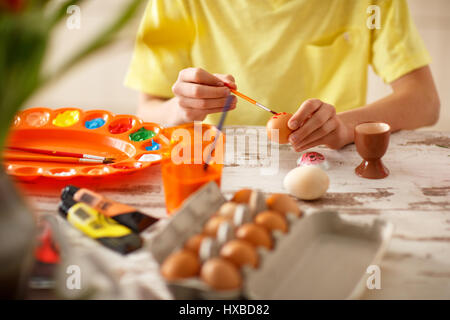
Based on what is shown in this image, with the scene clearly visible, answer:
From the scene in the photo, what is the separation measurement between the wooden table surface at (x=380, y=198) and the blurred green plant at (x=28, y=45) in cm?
27

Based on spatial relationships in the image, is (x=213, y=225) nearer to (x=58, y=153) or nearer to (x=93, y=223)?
(x=93, y=223)

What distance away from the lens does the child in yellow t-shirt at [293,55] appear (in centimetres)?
128

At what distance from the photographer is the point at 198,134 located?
90cm

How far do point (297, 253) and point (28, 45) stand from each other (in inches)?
15.9

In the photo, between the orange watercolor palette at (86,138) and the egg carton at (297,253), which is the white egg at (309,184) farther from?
the orange watercolor palette at (86,138)

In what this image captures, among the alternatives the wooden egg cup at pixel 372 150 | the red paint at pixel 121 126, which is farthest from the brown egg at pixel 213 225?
the red paint at pixel 121 126

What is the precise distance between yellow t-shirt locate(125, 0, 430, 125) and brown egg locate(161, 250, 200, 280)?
832 millimetres

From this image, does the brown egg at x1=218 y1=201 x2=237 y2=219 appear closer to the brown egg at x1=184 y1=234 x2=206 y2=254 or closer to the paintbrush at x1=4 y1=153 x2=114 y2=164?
the brown egg at x1=184 y1=234 x2=206 y2=254

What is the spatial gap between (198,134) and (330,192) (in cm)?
25

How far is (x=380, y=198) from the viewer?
84cm

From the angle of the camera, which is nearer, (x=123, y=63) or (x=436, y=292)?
(x=436, y=292)
